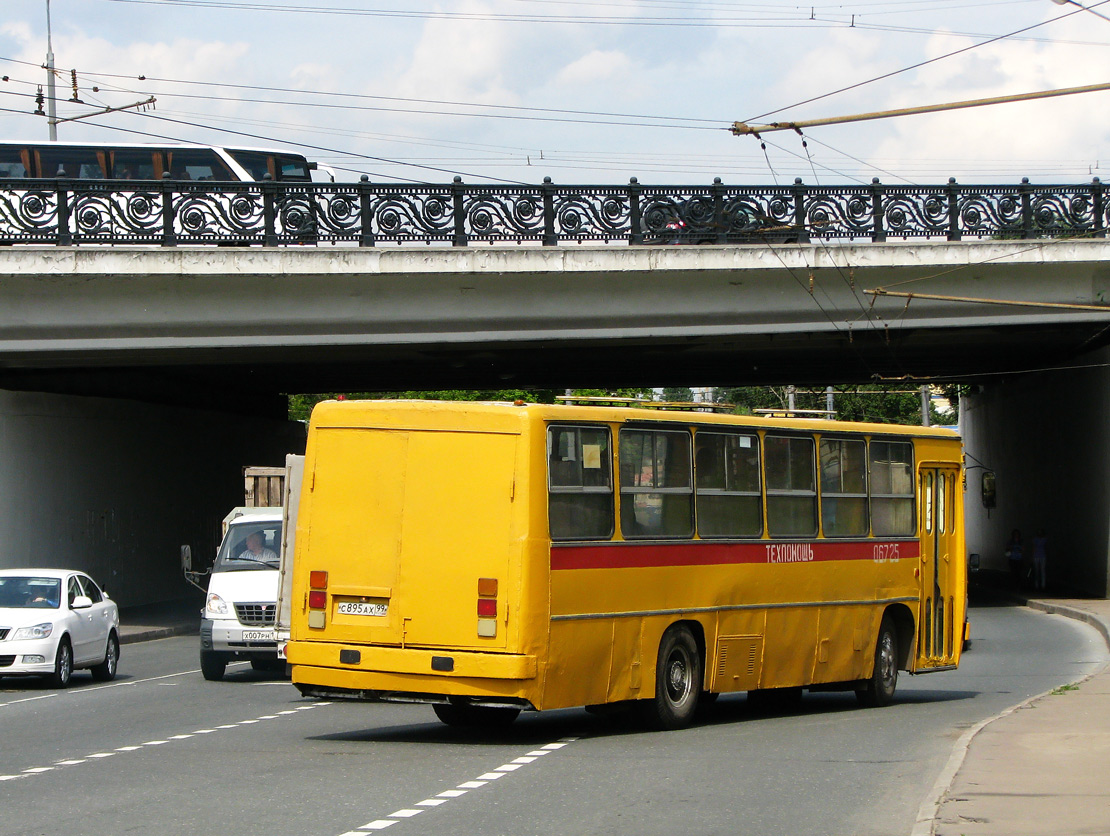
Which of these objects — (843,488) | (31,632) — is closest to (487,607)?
(843,488)

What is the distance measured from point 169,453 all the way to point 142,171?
7470 millimetres

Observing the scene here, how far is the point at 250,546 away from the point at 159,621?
11610mm

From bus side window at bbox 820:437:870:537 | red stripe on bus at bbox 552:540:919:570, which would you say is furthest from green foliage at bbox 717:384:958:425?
bus side window at bbox 820:437:870:537

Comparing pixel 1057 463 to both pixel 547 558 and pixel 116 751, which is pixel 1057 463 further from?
pixel 116 751

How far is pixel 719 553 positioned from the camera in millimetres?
12969

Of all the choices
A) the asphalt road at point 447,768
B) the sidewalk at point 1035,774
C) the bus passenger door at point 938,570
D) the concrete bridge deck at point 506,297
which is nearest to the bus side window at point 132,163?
the concrete bridge deck at point 506,297

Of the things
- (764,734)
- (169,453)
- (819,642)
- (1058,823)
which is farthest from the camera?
(169,453)

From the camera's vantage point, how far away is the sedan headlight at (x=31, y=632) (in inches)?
695

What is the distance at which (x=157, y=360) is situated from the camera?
26.6m

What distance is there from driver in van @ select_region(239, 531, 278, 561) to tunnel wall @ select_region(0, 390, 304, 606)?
896cm

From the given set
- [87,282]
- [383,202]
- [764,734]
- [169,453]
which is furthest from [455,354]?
[764,734]

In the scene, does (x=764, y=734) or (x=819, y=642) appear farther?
(x=819, y=642)

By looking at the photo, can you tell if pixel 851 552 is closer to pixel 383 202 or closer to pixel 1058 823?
pixel 1058 823

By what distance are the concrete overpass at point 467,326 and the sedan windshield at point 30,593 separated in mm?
6198
